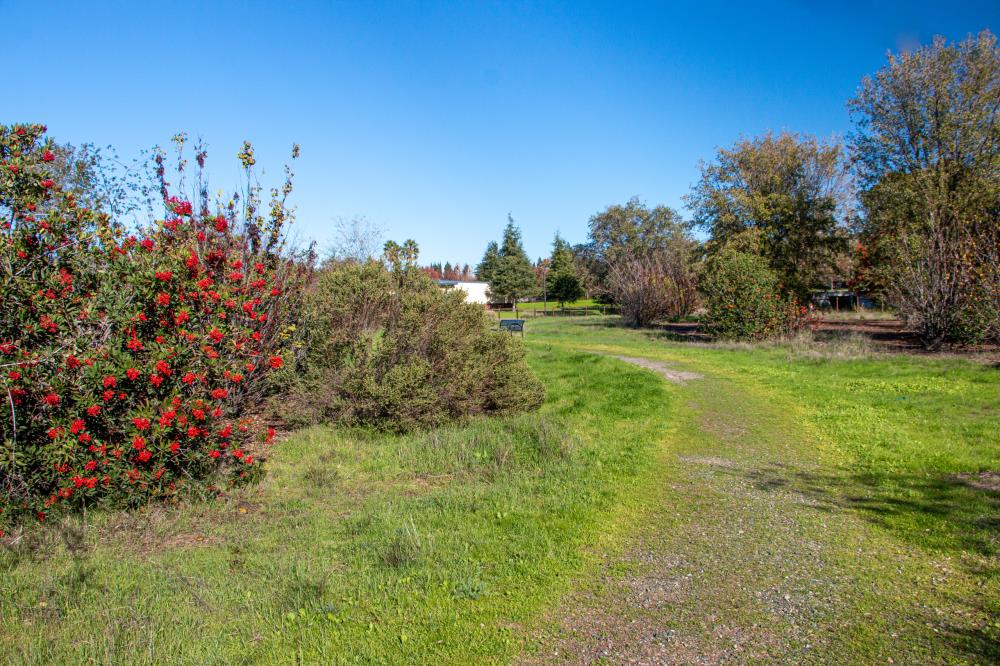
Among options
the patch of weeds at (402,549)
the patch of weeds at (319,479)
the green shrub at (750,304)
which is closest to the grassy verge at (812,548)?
the patch of weeds at (402,549)

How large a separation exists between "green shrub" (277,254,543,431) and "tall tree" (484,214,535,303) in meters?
39.1

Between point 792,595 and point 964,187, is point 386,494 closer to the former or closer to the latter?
point 792,595

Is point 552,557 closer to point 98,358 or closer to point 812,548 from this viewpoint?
point 812,548

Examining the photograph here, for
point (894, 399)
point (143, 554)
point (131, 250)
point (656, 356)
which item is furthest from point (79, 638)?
point (656, 356)

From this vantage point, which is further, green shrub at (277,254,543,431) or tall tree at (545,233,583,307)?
tall tree at (545,233,583,307)

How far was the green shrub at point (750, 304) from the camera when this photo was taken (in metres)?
17.6

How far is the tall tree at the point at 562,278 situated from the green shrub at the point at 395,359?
141 feet

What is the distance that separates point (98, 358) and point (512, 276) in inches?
1819

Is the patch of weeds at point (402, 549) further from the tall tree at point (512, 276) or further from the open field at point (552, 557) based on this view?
the tall tree at point (512, 276)

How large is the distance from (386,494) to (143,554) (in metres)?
1.99

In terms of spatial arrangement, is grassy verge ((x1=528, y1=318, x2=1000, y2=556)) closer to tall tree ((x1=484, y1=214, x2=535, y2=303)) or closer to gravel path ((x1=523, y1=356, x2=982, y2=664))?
gravel path ((x1=523, y1=356, x2=982, y2=664))

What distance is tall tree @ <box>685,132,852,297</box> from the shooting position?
23359 mm

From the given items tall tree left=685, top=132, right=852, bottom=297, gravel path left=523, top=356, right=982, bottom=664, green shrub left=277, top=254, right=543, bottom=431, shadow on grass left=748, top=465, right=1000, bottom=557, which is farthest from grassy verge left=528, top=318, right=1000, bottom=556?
tall tree left=685, top=132, right=852, bottom=297

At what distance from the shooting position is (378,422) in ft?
24.6
